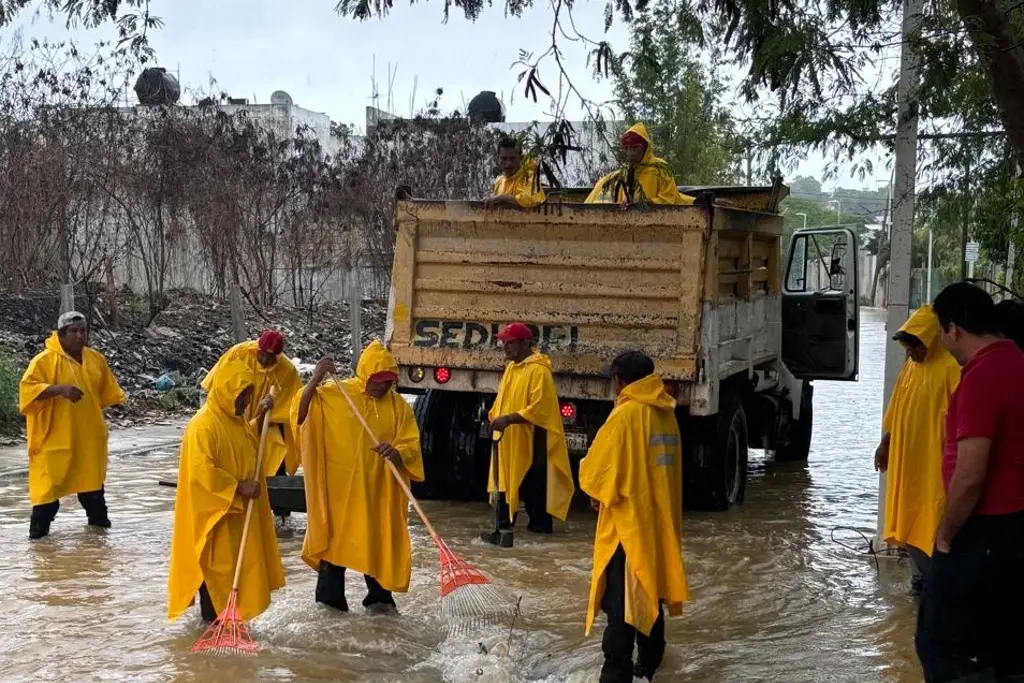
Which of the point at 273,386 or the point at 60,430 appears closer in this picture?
the point at 273,386

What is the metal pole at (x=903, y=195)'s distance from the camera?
7.81 metres

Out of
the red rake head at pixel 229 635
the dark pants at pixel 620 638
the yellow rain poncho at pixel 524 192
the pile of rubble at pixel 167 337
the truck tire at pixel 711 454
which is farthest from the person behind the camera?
the pile of rubble at pixel 167 337

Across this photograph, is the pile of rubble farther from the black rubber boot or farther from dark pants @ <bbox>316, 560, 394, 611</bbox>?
dark pants @ <bbox>316, 560, 394, 611</bbox>

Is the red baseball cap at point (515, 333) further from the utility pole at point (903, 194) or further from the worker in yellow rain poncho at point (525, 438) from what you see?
the utility pole at point (903, 194)

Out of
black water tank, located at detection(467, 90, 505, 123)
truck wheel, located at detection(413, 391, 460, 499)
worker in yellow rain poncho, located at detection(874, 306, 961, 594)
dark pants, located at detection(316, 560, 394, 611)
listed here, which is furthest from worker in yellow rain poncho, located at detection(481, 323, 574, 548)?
black water tank, located at detection(467, 90, 505, 123)

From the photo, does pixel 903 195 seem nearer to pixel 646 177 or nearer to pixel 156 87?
pixel 646 177

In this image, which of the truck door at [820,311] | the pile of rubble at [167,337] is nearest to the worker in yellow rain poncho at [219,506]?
the truck door at [820,311]

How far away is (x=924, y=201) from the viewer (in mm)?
9203

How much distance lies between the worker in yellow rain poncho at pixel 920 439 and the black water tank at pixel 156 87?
1784cm

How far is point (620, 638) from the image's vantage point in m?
5.54

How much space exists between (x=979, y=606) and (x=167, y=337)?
16.3 m

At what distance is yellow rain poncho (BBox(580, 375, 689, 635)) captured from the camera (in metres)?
5.61

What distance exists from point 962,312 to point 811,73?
3177 mm

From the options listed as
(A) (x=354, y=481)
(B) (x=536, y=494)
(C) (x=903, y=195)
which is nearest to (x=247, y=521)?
(A) (x=354, y=481)
